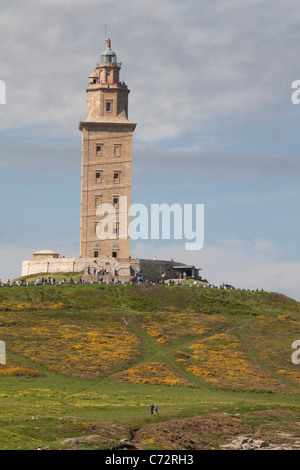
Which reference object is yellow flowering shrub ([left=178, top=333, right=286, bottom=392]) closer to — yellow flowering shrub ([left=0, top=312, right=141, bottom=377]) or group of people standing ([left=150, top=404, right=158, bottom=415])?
yellow flowering shrub ([left=0, top=312, right=141, bottom=377])

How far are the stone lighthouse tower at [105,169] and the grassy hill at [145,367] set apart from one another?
15.2 meters

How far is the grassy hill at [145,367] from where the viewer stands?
187 feet

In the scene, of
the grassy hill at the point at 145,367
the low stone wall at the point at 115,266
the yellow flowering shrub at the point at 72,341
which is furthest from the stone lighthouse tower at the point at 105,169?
the yellow flowering shrub at the point at 72,341

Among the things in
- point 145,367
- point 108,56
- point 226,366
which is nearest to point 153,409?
point 145,367

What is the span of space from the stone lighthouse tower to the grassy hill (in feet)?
49.9

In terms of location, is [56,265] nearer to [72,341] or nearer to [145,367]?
[72,341]

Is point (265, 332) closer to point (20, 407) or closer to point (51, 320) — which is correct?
point (51, 320)

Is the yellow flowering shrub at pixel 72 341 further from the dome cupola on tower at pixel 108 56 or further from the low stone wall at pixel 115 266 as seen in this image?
the dome cupola on tower at pixel 108 56

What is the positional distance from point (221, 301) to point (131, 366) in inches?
1542
